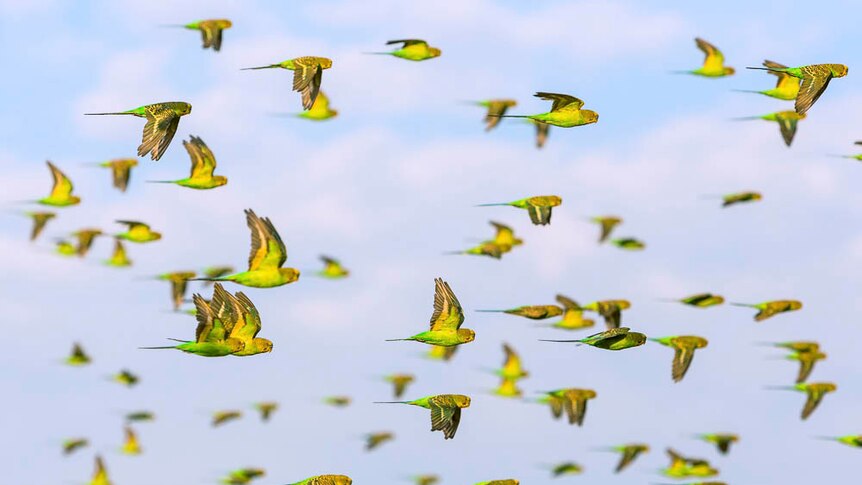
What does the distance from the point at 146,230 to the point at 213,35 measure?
10871mm

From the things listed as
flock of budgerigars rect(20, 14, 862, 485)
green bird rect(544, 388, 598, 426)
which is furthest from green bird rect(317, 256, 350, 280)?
green bird rect(544, 388, 598, 426)

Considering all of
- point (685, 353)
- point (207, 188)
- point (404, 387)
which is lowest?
point (404, 387)

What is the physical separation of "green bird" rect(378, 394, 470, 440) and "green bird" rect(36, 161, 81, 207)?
28087mm

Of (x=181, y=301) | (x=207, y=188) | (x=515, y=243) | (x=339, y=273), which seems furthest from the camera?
(x=339, y=273)

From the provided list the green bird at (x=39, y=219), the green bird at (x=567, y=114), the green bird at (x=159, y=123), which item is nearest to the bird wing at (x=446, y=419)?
the green bird at (x=567, y=114)

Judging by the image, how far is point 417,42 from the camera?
170 feet

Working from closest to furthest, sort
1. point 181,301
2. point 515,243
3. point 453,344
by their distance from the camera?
point 453,344 → point 181,301 → point 515,243

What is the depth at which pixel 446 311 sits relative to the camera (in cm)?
3906

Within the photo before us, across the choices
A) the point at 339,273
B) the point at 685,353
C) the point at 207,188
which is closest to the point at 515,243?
the point at 339,273

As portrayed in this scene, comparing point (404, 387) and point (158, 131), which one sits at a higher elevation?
point (158, 131)

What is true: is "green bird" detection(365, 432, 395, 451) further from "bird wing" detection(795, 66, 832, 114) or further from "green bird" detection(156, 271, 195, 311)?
"bird wing" detection(795, 66, 832, 114)

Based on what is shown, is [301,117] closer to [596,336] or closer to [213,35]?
[213,35]

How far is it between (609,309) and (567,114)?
735 inches

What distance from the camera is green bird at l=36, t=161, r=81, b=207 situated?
5941cm
